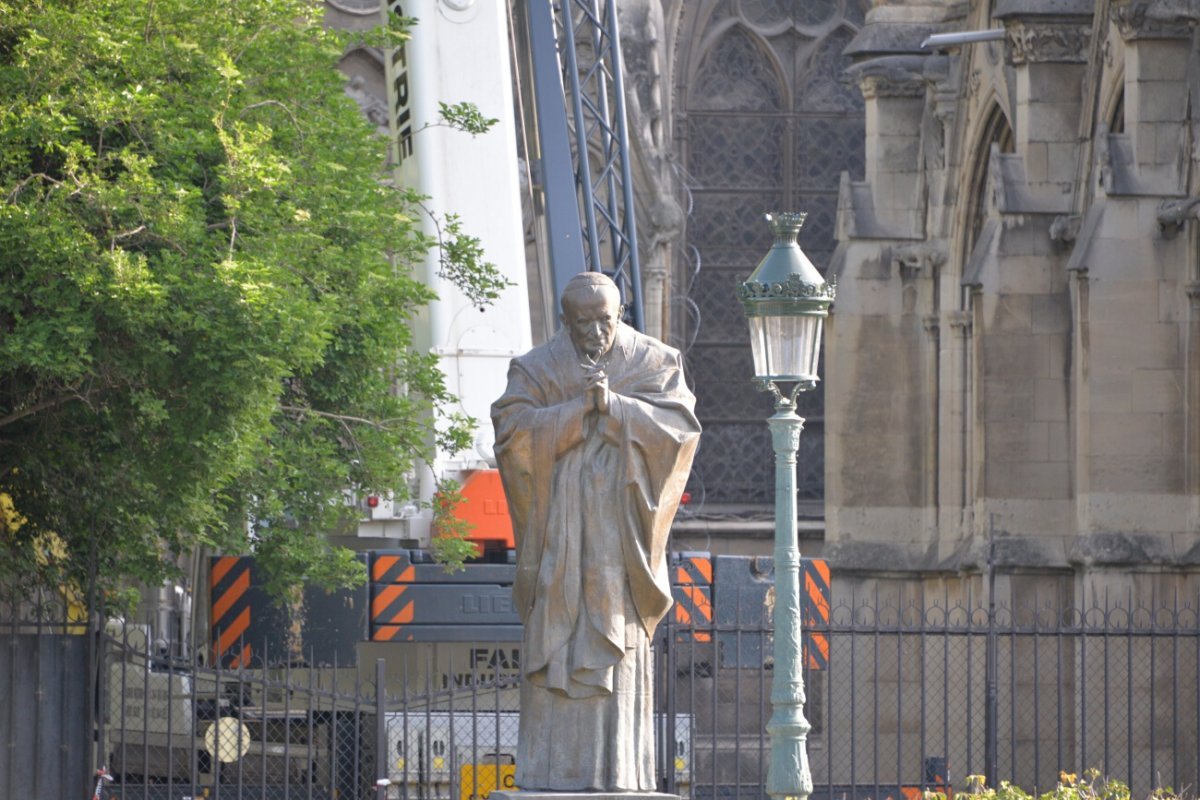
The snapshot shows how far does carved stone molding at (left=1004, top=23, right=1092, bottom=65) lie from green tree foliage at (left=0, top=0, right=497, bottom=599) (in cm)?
1112

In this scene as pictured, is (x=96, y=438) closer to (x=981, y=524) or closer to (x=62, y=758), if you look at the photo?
(x=62, y=758)

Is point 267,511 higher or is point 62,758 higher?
point 267,511

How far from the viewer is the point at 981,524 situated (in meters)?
29.9

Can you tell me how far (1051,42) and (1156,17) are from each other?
3.22m

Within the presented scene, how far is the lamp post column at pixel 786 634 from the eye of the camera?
14898mm

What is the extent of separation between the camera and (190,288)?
15984 millimetres

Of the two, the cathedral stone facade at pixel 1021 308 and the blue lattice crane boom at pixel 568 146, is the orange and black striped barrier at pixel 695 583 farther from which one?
the cathedral stone facade at pixel 1021 308

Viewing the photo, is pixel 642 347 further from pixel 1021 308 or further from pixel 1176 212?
pixel 1021 308

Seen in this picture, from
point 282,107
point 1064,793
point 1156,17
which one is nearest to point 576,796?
point 1064,793

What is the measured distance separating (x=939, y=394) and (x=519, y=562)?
2138 centimetres

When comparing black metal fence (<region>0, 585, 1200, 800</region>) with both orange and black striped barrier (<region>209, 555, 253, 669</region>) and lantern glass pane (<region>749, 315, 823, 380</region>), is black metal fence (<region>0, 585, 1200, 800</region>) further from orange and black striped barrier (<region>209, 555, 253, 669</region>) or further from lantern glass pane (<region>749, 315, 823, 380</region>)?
lantern glass pane (<region>749, 315, 823, 380</region>)

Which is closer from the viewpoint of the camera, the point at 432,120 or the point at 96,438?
the point at 96,438

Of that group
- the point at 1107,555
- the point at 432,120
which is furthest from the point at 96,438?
the point at 1107,555

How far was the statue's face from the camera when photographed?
11602mm
